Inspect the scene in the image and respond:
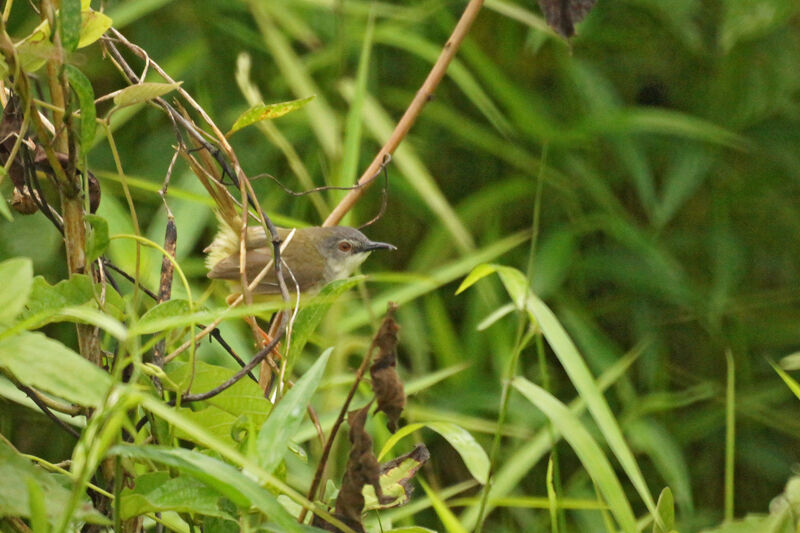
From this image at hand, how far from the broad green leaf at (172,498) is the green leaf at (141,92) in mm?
480

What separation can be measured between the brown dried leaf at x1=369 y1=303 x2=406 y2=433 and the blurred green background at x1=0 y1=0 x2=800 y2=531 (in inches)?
84.0

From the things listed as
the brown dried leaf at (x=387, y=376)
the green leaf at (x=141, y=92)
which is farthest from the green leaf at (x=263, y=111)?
the brown dried leaf at (x=387, y=376)

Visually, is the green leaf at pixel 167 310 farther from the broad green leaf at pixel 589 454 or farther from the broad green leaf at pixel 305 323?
the broad green leaf at pixel 589 454

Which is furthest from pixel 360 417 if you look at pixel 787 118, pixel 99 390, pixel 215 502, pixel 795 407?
pixel 795 407

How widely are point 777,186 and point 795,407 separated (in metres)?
0.93

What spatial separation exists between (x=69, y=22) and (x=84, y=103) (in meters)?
0.10

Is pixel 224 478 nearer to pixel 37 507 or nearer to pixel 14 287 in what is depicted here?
pixel 37 507

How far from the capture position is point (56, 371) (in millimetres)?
1026

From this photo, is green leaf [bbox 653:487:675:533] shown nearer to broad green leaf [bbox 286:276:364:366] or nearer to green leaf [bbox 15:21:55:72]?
broad green leaf [bbox 286:276:364:366]

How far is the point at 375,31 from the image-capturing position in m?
3.58

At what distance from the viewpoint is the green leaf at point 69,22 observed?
3.83ft

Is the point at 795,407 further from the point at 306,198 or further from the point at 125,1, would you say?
the point at 125,1

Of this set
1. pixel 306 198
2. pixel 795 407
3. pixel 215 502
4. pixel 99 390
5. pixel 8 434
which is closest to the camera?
pixel 99 390

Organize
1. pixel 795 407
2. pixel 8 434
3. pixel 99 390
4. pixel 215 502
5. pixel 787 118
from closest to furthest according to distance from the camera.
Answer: pixel 99 390, pixel 215 502, pixel 8 434, pixel 787 118, pixel 795 407
